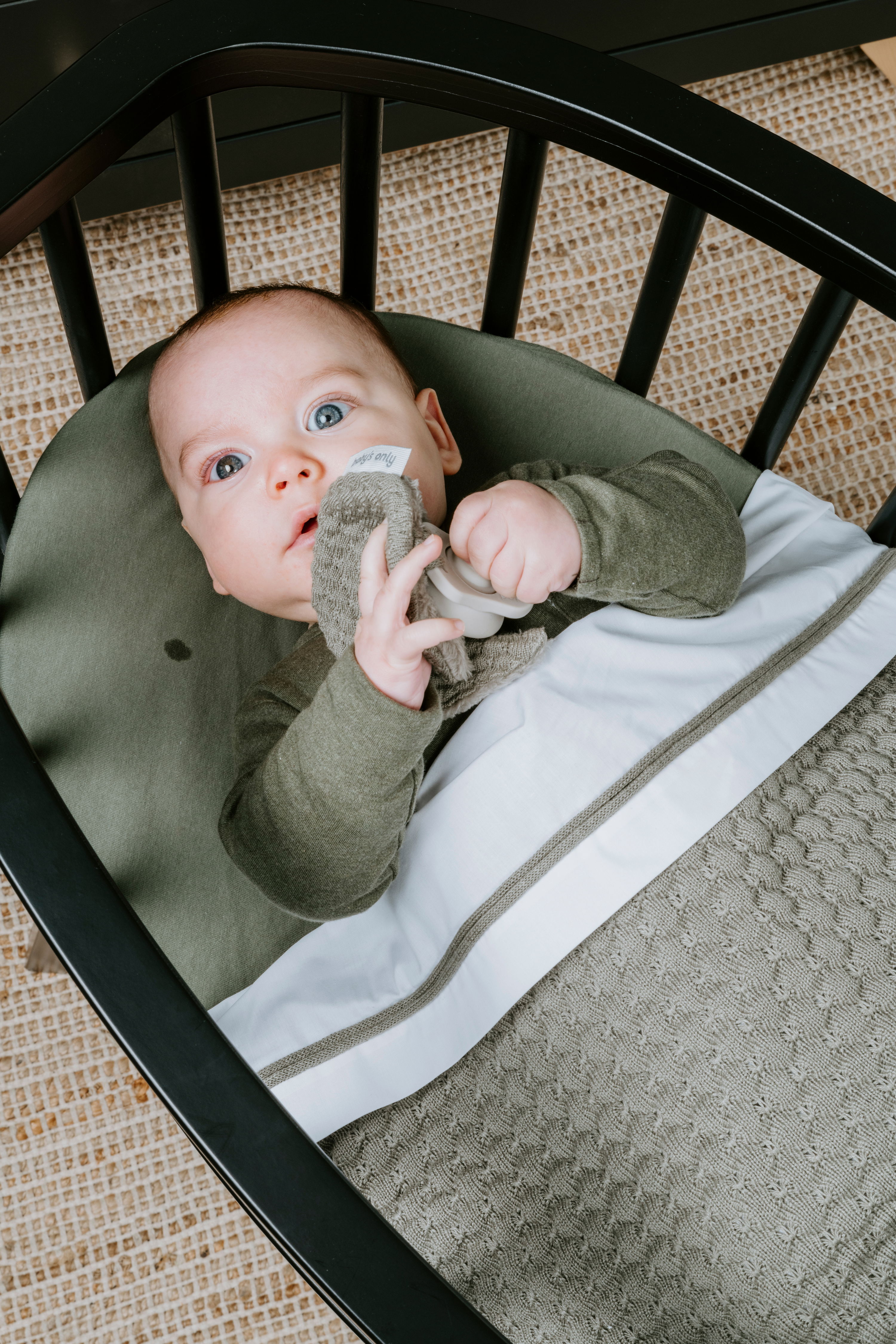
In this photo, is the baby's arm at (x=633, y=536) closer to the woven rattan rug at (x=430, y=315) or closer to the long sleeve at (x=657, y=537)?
the long sleeve at (x=657, y=537)

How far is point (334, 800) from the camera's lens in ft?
2.05

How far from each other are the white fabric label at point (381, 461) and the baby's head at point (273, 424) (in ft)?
0.08

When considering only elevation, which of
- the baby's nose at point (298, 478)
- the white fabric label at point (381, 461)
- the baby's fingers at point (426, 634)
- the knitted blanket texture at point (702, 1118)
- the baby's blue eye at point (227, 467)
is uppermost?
the white fabric label at point (381, 461)

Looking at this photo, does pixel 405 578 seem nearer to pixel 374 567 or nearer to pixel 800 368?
pixel 374 567

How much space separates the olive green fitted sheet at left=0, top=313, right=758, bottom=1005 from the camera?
0.70 m

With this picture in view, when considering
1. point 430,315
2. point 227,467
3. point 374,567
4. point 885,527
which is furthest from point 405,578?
point 430,315

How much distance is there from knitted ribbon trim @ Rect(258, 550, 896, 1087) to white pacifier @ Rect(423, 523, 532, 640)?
12 cm

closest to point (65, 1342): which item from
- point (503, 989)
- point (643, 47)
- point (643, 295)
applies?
point (503, 989)

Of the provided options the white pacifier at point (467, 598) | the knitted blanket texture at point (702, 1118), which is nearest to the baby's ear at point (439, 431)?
the white pacifier at point (467, 598)

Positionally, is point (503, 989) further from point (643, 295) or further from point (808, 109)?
point (808, 109)

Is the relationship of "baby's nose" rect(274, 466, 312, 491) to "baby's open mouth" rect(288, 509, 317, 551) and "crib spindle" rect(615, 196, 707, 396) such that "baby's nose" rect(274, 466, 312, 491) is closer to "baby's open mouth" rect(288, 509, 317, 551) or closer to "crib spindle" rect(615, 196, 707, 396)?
"baby's open mouth" rect(288, 509, 317, 551)

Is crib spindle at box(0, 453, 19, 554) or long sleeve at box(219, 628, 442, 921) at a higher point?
crib spindle at box(0, 453, 19, 554)

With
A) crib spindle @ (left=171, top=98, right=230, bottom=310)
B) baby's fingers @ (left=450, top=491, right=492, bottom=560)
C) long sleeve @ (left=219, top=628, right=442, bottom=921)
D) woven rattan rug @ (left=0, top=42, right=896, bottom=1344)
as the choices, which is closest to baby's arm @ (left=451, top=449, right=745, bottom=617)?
baby's fingers @ (left=450, top=491, right=492, bottom=560)

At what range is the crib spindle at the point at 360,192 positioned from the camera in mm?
606
